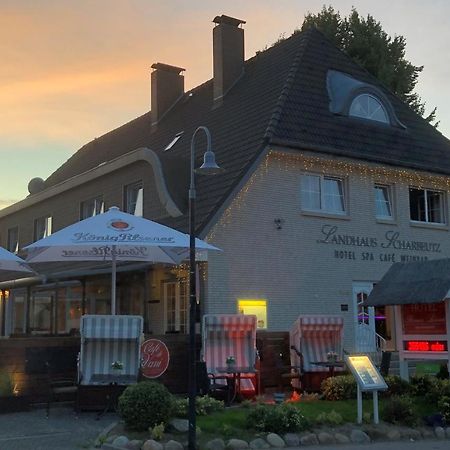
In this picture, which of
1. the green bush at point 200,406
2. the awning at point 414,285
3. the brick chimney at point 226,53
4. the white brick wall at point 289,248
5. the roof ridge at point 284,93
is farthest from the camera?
the brick chimney at point 226,53

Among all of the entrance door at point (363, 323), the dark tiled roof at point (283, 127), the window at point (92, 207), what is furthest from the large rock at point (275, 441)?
the window at point (92, 207)

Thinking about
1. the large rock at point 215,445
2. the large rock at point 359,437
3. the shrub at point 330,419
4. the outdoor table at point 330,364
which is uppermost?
the outdoor table at point 330,364

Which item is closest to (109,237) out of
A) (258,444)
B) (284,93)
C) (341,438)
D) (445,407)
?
(258,444)

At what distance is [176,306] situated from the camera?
19547mm

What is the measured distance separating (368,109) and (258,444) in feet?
48.9

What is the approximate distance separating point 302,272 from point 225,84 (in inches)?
323

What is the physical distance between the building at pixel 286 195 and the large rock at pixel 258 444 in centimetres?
776

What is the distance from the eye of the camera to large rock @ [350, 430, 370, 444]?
34.7 ft

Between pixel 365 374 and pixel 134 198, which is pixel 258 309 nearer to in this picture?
pixel 134 198

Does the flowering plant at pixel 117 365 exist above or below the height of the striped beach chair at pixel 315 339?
below

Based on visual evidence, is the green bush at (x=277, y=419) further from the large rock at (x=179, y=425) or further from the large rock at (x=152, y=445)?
the large rock at (x=152, y=445)

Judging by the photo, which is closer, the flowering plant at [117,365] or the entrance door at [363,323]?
the flowering plant at [117,365]

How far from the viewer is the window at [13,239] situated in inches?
1210

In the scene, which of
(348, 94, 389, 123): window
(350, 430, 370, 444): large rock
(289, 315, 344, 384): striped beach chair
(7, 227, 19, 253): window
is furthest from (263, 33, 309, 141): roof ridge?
(7, 227, 19, 253): window
